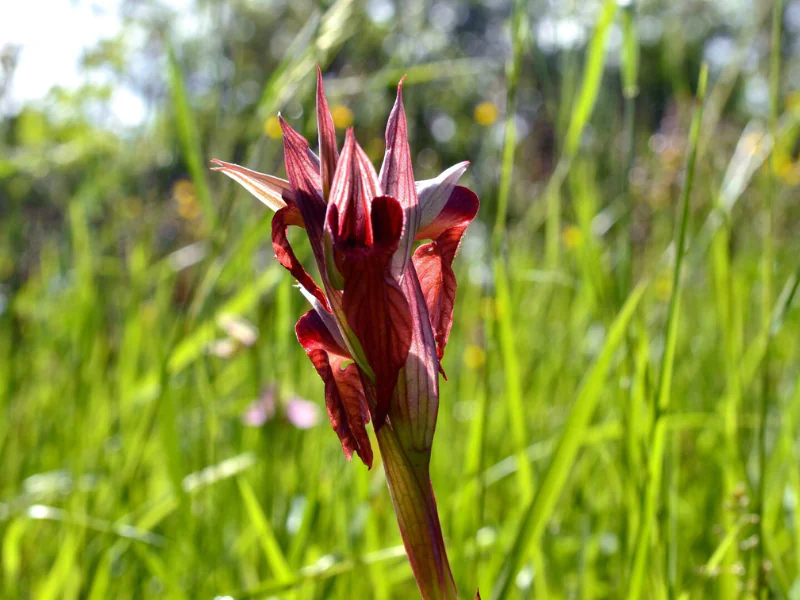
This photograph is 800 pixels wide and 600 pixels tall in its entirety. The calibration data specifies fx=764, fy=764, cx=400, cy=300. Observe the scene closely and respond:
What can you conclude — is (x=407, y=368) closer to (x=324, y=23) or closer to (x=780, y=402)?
(x=324, y=23)

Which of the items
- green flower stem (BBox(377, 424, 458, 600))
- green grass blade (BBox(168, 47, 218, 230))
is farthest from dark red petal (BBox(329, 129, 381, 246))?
→ green grass blade (BBox(168, 47, 218, 230))

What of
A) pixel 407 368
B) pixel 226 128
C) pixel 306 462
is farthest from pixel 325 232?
pixel 306 462

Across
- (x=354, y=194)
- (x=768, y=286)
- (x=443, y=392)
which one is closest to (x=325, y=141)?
(x=354, y=194)

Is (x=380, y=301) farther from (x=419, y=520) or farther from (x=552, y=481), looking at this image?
(x=552, y=481)

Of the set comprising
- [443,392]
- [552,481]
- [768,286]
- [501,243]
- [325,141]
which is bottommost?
[443,392]

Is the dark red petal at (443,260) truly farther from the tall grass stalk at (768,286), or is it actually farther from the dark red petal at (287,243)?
the tall grass stalk at (768,286)

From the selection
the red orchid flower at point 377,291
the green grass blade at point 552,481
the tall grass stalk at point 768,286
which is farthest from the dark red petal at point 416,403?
the tall grass stalk at point 768,286
